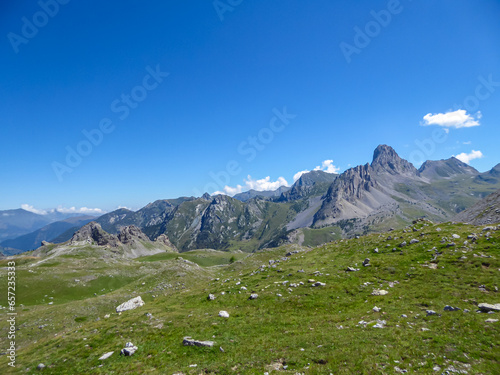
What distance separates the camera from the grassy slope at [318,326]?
1589cm

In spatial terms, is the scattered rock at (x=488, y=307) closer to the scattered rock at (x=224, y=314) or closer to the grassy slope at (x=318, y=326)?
the grassy slope at (x=318, y=326)

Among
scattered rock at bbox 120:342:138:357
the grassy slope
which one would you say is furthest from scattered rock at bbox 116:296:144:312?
scattered rock at bbox 120:342:138:357

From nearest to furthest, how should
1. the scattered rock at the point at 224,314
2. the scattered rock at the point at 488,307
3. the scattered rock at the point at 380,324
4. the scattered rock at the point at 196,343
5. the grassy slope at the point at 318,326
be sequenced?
the grassy slope at the point at 318,326, the scattered rock at the point at 196,343, the scattered rock at the point at 380,324, the scattered rock at the point at 488,307, the scattered rock at the point at 224,314

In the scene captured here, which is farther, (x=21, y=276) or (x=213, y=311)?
(x=21, y=276)

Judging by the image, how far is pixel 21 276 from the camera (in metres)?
64.4

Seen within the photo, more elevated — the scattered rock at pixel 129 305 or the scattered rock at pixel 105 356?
the scattered rock at pixel 105 356

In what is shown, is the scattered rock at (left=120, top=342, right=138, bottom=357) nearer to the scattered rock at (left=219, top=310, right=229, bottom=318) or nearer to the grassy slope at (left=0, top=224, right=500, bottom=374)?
the grassy slope at (left=0, top=224, right=500, bottom=374)

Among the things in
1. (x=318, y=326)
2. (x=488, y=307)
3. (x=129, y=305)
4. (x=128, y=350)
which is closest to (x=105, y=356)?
(x=128, y=350)

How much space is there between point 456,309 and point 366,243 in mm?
30287

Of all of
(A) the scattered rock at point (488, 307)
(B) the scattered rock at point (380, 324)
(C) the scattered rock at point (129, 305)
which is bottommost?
(C) the scattered rock at point (129, 305)

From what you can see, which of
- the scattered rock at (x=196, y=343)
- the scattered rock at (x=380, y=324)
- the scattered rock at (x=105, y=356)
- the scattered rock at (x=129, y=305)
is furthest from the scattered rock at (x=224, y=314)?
the scattered rock at (x=129, y=305)

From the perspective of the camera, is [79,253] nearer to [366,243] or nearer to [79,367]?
[79,367]

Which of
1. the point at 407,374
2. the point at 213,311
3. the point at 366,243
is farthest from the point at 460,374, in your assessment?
the point at 366,243

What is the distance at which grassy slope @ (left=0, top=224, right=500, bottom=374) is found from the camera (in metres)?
15.9
